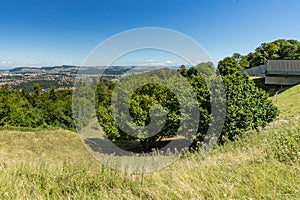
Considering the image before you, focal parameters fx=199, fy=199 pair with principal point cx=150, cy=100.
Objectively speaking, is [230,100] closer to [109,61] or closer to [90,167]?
[109,61]

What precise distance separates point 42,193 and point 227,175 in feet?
6.73

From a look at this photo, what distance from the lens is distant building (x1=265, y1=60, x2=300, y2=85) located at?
24.4 m

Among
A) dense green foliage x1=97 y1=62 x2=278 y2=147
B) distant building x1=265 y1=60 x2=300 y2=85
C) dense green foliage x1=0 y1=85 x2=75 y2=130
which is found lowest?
dense green foliage x1=0 y1=85 x2=75 y2=130

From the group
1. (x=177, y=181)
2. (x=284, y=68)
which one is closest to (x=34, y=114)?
(x=177, y=181)

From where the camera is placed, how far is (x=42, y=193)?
2.11 meters

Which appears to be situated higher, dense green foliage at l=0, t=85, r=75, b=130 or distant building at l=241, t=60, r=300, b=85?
distant building at l=241, t=60, r=300, b=85

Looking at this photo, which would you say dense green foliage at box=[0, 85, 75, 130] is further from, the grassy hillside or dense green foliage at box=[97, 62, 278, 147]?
the grassy hillside

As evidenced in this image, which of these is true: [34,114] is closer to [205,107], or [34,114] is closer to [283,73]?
[205,107]

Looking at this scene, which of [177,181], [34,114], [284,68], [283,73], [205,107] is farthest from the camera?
[284,68]

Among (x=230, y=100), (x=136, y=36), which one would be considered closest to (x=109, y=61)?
(x=136, y=36)

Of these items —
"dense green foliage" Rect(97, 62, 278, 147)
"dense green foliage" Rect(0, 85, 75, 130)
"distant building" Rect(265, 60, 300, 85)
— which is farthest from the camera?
"distant building" Rect(265, 60, 300, 85)

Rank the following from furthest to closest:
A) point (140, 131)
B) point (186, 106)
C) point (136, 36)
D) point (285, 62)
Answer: point (285, 62), point (140, 131), point (186, 106), point (136, 36)

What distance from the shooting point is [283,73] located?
2486cm

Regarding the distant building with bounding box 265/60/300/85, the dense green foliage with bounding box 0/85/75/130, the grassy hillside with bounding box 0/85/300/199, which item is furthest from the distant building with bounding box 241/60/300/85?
the grassy hillside with bounding box 0/85/300/199
